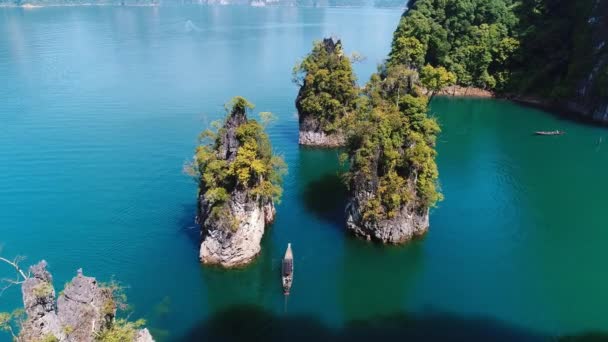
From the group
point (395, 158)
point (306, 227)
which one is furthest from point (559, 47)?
point (306, 227)

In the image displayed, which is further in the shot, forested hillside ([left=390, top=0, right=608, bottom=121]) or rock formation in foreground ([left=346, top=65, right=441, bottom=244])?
forested hillside ([left=390, top=0, right=608, bottom=121])

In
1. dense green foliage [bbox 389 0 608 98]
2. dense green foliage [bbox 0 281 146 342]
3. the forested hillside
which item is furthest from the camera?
dense green foliage [bbox 389 0 608 98]

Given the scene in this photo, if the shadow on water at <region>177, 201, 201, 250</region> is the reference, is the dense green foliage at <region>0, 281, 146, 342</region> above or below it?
above

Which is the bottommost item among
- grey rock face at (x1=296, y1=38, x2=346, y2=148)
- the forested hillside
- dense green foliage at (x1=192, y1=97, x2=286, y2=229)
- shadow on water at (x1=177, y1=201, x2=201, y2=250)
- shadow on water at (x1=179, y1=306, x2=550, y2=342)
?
shadow on water at (x1=179, y1=306, x2=550, y2=342)

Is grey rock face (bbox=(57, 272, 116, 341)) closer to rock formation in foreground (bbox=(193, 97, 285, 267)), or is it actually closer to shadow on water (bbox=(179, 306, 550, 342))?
shadow on water (bbox=(179, 306, 550, 342))

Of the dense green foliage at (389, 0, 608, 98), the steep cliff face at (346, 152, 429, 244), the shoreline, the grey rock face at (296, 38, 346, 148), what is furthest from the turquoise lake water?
the dense green foliage at (389, 0, 608, 98)

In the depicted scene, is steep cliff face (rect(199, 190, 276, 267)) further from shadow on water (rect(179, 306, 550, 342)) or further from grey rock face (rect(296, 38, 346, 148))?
grey rock face (rect(296, 38, 346, 148))

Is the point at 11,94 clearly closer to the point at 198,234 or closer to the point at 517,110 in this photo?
the point at 198,234

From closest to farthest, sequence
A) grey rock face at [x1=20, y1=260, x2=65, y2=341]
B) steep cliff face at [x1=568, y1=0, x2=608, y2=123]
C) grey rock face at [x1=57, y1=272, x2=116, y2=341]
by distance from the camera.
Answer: grey rock face at [x1=20, y1=260, x2=65, y2=341]
grey rock face at [x1=57, y1=272, x2=116, y2=341]
steep cliff face at [x1=568, y1=0, x2=608, y2=123]
